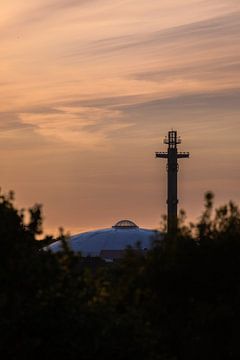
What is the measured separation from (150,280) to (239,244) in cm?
367

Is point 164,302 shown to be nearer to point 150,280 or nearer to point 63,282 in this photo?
point 150,280

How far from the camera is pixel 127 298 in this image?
130ft

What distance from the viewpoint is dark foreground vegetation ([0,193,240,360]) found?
3284cm

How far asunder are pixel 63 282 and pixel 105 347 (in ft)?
8.83

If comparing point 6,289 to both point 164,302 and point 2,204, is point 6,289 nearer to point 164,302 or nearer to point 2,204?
point 2,204

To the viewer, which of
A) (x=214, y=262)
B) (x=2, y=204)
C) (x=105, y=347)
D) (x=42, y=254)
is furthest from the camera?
(x=214, y=262)

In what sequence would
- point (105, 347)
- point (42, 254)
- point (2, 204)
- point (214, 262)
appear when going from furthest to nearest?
point (214, 262)
point (2, 204)
point (42, 254)
point (105, 347)

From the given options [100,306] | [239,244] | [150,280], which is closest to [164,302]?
[150,280]

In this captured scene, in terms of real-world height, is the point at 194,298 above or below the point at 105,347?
above

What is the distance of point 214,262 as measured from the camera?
136 feet

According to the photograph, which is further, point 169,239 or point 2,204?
point 169,239

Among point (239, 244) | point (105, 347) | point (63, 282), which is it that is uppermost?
point (239, 244)

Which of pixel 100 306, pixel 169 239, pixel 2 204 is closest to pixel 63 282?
pixel 100 306

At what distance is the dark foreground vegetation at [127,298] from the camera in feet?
108
